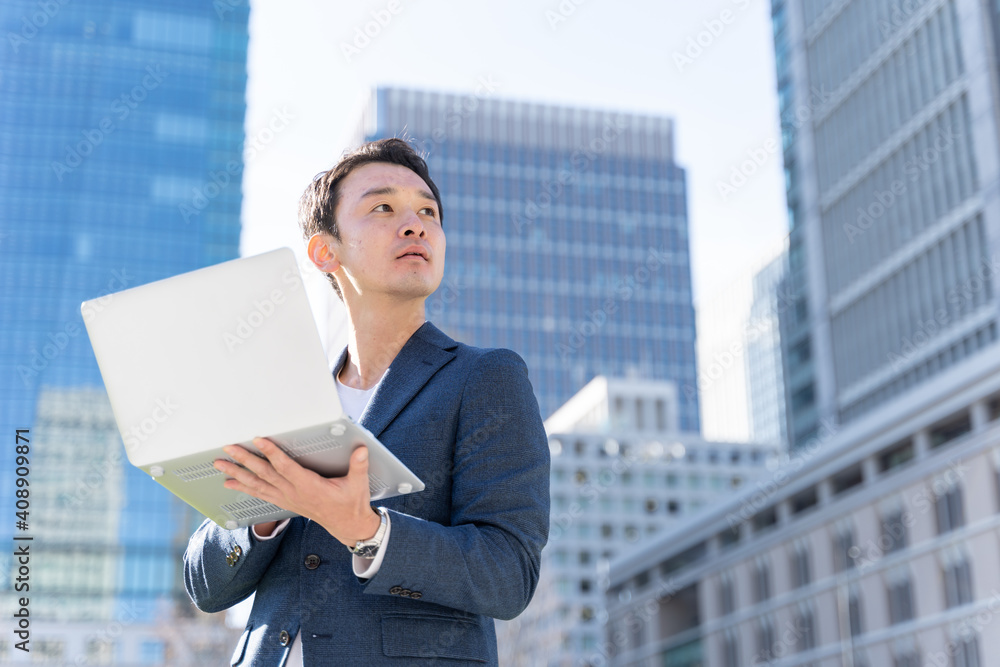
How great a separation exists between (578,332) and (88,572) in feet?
171

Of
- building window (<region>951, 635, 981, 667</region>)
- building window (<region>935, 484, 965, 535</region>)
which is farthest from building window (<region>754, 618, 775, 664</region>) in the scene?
building window (<region>951, 635, 981, 667</region>)

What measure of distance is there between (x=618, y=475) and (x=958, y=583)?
207 feet

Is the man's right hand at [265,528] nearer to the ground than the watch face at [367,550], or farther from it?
farther from it

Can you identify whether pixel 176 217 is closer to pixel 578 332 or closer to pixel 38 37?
pixel 38 37

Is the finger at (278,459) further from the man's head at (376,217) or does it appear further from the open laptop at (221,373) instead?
the man's head at (376,217)

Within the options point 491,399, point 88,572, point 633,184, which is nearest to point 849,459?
point 491,399

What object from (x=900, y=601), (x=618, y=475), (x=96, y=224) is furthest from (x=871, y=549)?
(x=618, y=475)

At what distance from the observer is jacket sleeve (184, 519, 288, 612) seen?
270 cm

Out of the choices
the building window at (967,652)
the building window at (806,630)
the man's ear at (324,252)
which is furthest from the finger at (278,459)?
the building window at (806,630)

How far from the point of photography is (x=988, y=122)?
5941cm

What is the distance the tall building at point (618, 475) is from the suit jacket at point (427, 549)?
93.5 meters

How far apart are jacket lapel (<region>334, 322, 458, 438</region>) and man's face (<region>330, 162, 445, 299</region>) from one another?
13cm

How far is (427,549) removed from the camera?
2412 millimetres

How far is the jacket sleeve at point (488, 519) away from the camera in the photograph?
7.92 ft
